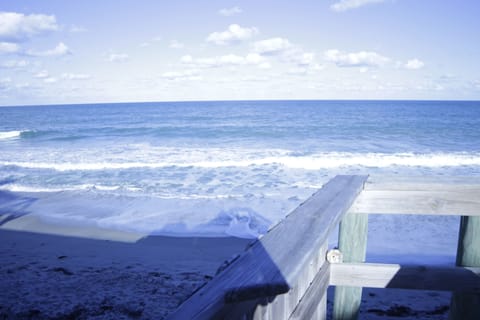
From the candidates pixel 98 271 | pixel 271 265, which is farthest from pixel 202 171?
pixel 271 265

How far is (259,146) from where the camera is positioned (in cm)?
2042

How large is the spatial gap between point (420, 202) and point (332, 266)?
0.60m

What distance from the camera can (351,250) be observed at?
183 cm

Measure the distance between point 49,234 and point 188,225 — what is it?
2821 millimetres

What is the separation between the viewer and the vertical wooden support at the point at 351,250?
183cm

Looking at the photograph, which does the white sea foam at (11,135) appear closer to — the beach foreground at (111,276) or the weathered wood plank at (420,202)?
the beach foreground at (111,276)

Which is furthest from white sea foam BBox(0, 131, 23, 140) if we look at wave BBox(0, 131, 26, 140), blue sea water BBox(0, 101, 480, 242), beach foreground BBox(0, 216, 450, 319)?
beach foreground BBox(0, 216, 450, 319)

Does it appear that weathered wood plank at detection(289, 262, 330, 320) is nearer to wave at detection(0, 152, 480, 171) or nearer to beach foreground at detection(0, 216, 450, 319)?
beach foreground at detection(0, 216, 450, 319)

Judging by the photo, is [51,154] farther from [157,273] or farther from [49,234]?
[157,273]

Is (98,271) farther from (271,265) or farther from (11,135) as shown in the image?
(11,135)

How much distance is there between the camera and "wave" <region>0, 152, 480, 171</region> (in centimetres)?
1454

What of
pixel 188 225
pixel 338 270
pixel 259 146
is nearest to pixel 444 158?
pixel 259 146

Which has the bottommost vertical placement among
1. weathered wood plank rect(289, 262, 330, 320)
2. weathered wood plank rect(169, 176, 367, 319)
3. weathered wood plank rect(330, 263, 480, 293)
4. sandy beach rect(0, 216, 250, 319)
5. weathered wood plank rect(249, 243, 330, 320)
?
sandy beach rect(0, 216, 250, 319)

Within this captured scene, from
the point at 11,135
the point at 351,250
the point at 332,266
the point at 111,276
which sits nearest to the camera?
the point at 332,266
